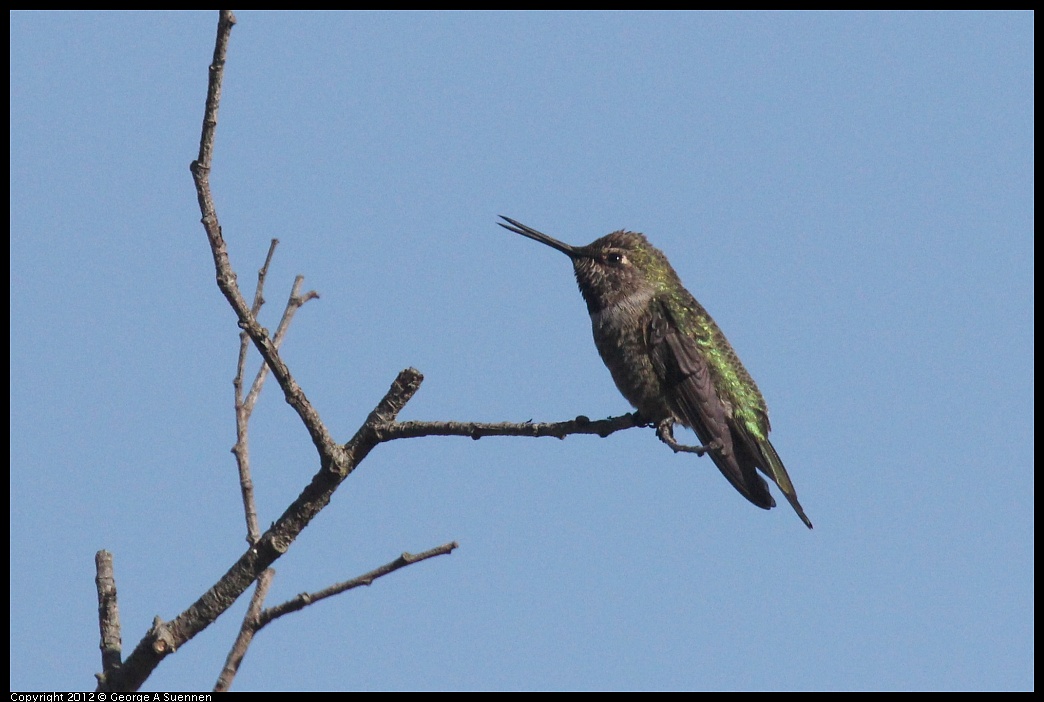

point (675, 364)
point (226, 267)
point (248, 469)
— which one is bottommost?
point (248, 469)

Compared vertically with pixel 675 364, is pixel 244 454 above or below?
below

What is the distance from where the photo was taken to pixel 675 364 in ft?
23.6

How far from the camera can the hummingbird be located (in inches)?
283

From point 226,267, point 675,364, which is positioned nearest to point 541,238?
point 675,364

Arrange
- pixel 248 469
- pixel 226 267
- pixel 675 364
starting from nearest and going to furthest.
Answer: pixel 226 267 → pixel 248 469 → pixel 675 364

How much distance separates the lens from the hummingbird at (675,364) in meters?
7.18

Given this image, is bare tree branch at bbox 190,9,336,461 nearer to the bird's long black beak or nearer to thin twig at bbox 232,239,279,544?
thin twig at bbox 232,239,279,544

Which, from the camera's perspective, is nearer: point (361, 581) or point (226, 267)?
point (361, 581)

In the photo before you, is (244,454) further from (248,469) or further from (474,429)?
(474,429)

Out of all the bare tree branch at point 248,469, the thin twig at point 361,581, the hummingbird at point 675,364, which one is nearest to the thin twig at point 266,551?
the bare tree branch at point 248,469

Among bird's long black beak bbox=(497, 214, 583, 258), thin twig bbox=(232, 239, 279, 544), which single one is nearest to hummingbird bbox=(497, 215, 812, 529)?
bird's long black beak bbox=(497, 214, 583, 258)

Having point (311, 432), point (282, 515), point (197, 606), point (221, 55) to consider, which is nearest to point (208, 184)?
point (221, 55)

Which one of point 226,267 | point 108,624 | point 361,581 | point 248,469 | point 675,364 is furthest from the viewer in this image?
point 675,364

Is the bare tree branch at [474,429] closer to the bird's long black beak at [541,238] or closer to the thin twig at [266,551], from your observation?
the thin twig at [266,551]
